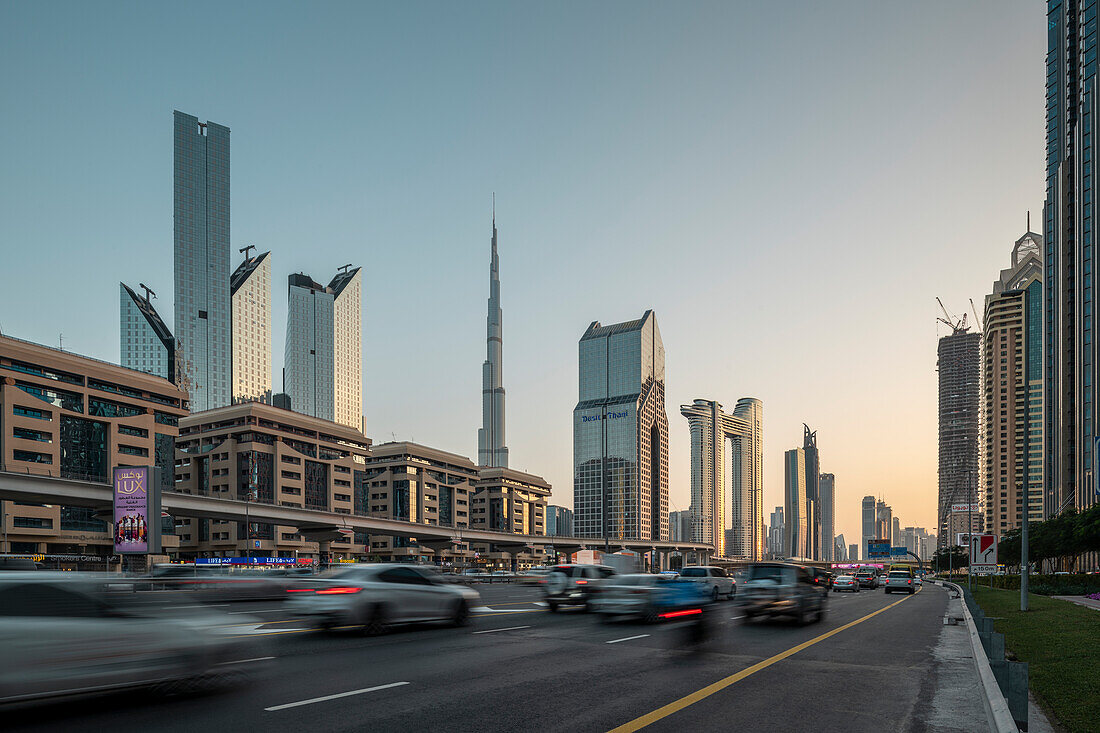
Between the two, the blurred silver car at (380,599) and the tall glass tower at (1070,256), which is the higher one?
the tall glass tower at (1070,256)

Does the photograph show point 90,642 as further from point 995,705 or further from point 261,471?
point 261,471

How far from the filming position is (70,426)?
10525 centimetres

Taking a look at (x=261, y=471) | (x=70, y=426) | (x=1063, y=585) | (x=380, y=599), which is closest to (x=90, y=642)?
(x=380, y=599)

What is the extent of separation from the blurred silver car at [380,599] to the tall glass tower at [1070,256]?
9557cm

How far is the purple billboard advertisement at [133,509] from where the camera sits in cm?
5622

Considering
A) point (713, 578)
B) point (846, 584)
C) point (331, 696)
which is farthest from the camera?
point (846, 584)

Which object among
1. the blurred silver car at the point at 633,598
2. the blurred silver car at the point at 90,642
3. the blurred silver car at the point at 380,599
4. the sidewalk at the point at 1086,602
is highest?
the blurred silver car at the point at 90,642

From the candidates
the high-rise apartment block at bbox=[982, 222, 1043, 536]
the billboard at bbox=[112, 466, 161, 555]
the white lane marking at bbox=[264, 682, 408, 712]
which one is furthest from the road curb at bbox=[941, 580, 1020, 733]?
the high-rise apartment block at bbox=[982, 222, 1043, 536]

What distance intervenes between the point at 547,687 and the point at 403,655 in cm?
432

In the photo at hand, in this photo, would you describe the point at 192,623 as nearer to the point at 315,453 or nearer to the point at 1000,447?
the point at 315,453

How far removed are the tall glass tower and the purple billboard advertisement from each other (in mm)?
94670

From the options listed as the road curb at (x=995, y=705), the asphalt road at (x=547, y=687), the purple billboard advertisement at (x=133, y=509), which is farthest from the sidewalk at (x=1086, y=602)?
the purple billboard advertisement at (x=133, y=509)

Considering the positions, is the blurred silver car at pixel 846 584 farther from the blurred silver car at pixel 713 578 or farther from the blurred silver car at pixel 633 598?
the blurred silver car at pixel 633 598

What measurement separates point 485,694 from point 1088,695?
7.86 m
